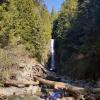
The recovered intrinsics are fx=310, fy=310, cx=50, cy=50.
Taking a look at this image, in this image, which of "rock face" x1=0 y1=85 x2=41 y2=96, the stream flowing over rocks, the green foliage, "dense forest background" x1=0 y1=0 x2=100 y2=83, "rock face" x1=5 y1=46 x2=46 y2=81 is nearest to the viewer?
the stream flowing over rocks

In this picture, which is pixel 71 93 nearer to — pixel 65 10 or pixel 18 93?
pixel 18 93

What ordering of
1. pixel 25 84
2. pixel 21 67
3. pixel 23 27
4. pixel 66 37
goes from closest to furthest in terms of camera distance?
pixel 25 84
pixel 21 67
pixel 23 27
pixel 66 37

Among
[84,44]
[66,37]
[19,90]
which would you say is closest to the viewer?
[19,90]

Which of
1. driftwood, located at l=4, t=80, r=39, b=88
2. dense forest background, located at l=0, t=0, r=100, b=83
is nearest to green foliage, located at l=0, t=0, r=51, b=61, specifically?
dense forest background, located at l=0, t=0, r=100, b=83

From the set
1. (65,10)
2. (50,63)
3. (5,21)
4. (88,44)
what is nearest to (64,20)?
(65,10)

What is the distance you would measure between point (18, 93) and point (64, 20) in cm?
2840

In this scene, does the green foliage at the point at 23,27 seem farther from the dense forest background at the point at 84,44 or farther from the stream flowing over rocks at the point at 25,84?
the dense forest background at the point at 84,44

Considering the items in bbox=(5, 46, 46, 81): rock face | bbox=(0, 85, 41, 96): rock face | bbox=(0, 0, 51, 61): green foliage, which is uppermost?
bbox=(0, 0, 51, 61): green foliage

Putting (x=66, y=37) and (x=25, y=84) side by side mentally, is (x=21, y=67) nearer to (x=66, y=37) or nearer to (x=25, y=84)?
(x=25, y=84)

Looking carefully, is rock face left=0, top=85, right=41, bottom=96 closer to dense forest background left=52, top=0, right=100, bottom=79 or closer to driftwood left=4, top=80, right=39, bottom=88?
driftwood left=4, top=80, right=39, bottom=88

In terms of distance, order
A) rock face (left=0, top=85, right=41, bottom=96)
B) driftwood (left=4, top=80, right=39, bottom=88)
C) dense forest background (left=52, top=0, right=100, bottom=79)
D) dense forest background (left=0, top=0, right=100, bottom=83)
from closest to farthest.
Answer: rock face (left=0, top=85, right=41, bottom=96) < driftwood (left=4, top=80, right=39, bottom=88) < dense forest background (left=0, top=0, right=100, bottom=83) < dense forest background (left=52, top=0, right=100, bottom=79)

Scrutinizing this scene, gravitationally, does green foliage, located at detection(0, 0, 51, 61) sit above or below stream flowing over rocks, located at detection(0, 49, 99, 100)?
above

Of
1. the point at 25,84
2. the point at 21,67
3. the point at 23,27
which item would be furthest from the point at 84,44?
the point at 25,84

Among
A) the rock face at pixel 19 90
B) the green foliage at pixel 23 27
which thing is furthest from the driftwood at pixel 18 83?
the green foliage at pixel 23 27
